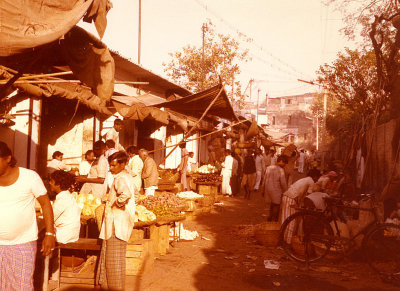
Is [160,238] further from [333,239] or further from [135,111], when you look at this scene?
[135,111]

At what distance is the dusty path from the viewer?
23.4 feet

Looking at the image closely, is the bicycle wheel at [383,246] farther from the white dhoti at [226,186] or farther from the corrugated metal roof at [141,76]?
the white dhoti at [226,186]

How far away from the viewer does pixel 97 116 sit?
45.6 ft

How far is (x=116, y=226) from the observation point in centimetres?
618

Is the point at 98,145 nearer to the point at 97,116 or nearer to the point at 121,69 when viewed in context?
the point at 97,116

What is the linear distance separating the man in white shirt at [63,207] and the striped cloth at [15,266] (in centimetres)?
163

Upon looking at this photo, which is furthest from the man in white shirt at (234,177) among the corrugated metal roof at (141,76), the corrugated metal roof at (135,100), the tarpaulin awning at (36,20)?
the tarpaulin awning at (36,20)

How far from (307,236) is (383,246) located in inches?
51.4

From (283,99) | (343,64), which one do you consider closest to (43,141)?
(343,64)

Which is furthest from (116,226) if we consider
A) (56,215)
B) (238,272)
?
(238,272)

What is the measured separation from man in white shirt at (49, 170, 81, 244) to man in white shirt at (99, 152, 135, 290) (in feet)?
1.43

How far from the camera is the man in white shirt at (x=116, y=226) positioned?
614 centimetres

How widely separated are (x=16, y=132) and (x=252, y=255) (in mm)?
5757

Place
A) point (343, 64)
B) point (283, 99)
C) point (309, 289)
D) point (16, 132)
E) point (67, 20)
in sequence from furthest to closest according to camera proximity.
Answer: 1. point (283, 99)
2. point (343, 64)
3. point (16, 132)
4. point (309, 289)
5. point (67, 20)
